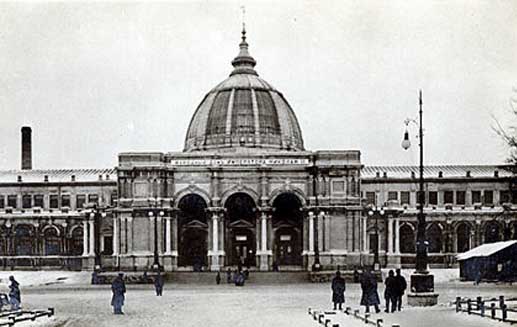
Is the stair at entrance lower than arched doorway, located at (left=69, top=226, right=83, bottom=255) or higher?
lower

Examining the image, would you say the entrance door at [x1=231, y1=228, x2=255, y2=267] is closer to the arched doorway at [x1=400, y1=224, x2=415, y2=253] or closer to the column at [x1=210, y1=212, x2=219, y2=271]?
the column at [x1=210, y1=212, x2=219, y2=271]

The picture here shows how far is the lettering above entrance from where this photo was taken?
227 ft

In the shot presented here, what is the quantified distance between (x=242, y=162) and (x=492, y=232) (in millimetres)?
25729

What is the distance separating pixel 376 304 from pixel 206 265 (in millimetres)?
39853

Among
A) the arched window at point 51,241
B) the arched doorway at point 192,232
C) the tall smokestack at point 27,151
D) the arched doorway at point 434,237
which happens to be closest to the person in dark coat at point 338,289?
the arched doorway at point 192,232

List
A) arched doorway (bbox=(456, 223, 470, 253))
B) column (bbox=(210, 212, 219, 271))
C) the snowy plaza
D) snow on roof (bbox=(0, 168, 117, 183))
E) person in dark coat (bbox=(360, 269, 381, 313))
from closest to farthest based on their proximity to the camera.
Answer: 1. the snowy plaza
2. person in dark coat (bbox=(360, 269, 381, 313))
3. column (bbox=(210, 212, 219, 271))
4. arched doorway (bbox=(456, 223, 470, 253))
5. snow on roof (bbox=(0, 168, 117, 183))

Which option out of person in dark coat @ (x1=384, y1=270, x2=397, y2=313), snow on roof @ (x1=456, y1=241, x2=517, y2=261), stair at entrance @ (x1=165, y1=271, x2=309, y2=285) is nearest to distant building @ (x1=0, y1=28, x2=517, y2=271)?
stair at entrance @ (x1=165, y1=271, x2=309, y2=285)

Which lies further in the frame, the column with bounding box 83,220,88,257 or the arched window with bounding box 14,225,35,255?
the arched window with bounding box 14,225,35,255

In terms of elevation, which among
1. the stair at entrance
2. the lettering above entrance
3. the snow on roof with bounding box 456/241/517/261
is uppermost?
the lettering above entrance

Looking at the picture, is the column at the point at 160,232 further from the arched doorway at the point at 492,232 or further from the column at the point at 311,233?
the arched doorway at the point at 492,232

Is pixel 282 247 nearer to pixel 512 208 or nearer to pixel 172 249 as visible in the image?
pixel 172 249

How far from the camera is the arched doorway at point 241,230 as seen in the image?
2822 inches

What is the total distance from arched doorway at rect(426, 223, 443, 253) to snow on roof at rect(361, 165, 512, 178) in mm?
5777

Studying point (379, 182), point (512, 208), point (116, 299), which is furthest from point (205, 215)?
point (116, 299)
